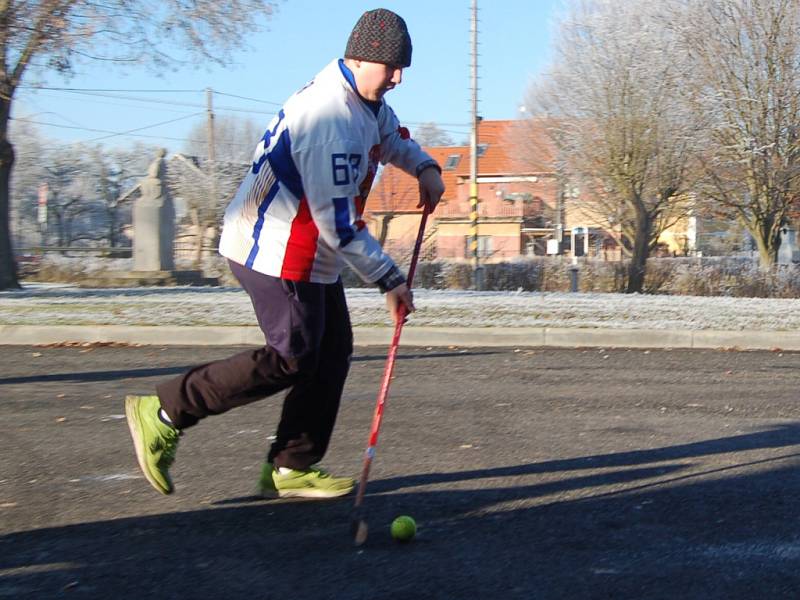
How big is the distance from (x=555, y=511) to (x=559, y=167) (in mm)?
24649

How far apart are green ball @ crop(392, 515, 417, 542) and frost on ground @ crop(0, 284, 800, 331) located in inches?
294

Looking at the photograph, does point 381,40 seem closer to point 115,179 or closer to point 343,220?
point 343,220

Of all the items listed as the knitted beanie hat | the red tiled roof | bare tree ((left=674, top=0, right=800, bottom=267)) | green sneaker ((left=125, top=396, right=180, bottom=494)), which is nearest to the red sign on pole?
the red tiled roof

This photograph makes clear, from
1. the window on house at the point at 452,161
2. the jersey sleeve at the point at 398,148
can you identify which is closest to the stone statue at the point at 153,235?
the jersey sleeve at the point at 398,148

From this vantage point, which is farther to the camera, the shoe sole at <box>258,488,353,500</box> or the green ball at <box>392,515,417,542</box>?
the shoe sole at <box>258,488,353,500</box>

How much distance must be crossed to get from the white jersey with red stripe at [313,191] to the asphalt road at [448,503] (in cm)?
92

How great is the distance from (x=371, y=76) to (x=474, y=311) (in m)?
8.38

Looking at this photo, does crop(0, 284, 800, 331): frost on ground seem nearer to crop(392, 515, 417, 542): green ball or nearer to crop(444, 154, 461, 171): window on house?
crop(392, 515, 417, 542): green ball

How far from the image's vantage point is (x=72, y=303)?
1327 centimetres

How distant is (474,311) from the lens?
11.9 metres

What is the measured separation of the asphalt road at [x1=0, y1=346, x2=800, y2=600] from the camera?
10.00 feet

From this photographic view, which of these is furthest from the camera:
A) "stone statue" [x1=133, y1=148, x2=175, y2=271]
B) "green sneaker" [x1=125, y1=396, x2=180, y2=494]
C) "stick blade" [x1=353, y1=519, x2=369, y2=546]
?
"stone statue" [x1=133, y1=148, x2=175, y2=271]

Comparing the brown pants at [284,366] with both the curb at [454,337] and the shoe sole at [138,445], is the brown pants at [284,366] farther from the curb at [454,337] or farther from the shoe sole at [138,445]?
the curb at [454,337]

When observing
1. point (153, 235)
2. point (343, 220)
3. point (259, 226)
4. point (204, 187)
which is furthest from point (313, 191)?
point (204, 187)
